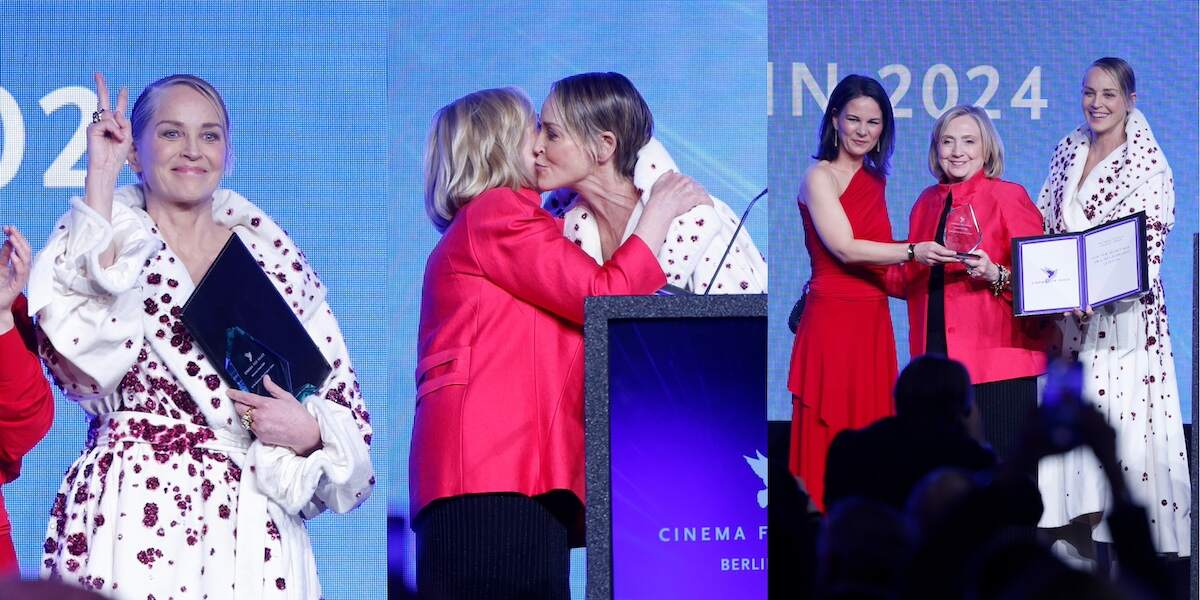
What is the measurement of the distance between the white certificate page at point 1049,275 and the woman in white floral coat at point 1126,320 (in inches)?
1.0

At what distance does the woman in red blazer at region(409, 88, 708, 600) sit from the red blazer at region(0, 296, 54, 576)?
2.35 ft

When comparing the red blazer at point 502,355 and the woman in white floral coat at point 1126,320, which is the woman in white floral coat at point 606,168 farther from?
the woman in white floral coat at point 1126,320

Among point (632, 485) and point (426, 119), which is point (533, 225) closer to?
point (426, 119)

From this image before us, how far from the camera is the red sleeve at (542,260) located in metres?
2.66

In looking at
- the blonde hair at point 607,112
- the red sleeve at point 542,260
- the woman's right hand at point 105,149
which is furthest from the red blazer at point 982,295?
the woman's right hand at point 105,149

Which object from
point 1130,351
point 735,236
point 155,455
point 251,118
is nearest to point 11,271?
point 155,455

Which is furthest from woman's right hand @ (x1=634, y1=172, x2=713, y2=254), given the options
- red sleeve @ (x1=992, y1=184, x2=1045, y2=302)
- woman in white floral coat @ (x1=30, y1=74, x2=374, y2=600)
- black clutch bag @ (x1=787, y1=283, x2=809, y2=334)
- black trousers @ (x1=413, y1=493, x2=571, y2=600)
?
red sleeve @ (x1=992, y1=184, x2=1045, y2=302)

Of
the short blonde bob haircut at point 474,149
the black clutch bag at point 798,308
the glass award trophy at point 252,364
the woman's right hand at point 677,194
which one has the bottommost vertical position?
the glass award trophy at point 252,364

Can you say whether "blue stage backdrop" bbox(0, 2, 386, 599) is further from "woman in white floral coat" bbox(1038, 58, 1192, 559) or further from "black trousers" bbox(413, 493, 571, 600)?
"woman in white floral coat" bbox(1038, 58, 1192, 559)

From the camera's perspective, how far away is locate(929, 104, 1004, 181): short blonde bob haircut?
1829mm

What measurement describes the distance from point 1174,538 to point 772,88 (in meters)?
0.73

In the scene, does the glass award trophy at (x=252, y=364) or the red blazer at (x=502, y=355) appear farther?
the glass award trophy at (x=252, y=364)

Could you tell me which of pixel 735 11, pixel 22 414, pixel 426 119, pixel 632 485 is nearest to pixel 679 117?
pixel 735 11

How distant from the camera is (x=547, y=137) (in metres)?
2.81
